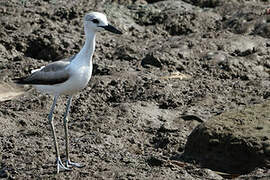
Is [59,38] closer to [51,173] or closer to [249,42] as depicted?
[249,42]

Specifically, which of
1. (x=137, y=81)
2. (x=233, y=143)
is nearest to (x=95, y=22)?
(x=233, y=143)

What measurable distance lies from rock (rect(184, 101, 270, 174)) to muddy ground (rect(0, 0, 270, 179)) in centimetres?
7

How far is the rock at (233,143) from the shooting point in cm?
662

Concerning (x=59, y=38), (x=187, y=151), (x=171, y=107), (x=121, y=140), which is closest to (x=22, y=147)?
(x=121, y=140)

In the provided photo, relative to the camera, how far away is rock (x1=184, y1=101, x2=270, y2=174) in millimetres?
6621

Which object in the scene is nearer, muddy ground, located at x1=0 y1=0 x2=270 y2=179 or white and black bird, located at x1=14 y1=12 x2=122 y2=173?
white and black bird, located at x1=14 y1=12 x2=122 y2=173

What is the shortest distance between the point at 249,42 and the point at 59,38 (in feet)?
9.46

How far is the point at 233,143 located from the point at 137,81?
259 cm

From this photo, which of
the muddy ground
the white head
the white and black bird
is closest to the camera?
the white and black bird

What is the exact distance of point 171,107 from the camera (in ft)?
27.8

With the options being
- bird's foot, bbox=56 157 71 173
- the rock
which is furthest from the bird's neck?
the rock

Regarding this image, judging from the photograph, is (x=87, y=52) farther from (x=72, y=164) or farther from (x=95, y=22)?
(x=72, y=164)

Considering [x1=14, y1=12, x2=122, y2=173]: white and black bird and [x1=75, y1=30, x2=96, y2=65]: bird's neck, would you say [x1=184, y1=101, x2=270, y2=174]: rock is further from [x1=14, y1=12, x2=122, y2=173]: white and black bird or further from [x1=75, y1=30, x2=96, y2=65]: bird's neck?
[x1=75, y1=30, x2=96, y2=65]: bird's neck

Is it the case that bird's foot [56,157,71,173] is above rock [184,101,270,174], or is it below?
below
